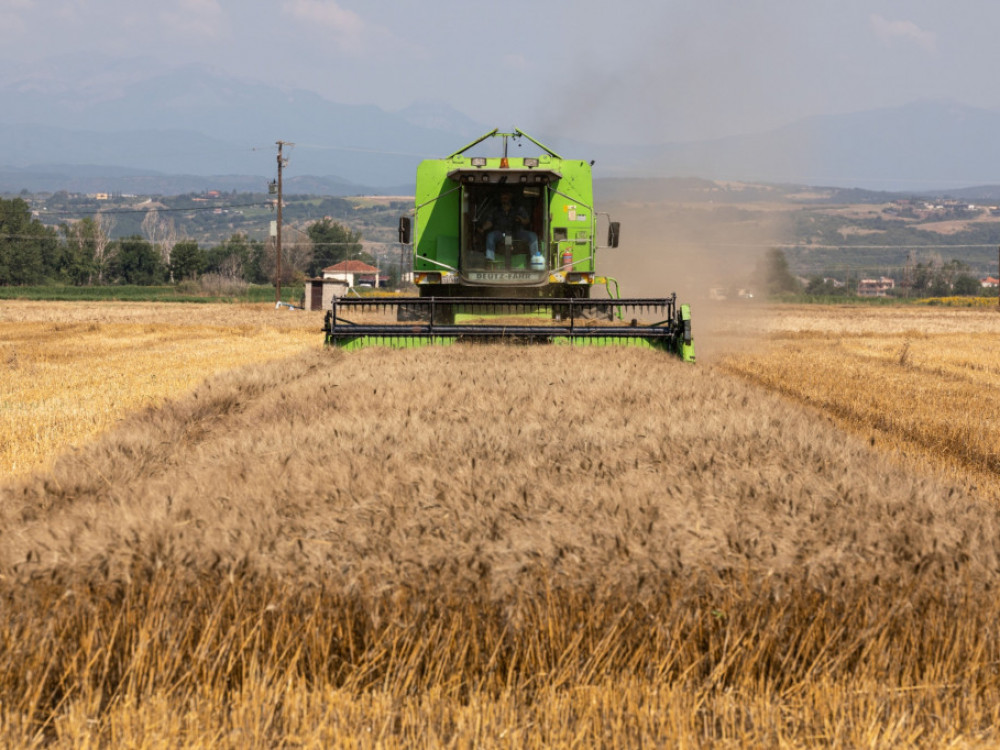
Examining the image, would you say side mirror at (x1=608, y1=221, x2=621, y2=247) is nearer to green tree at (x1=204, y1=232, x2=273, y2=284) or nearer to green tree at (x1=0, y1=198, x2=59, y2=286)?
green tree at (x1=0, y1=198, x2=59, y2=286)

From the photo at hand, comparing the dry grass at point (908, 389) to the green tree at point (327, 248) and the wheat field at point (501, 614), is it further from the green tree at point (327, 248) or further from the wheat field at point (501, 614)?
the green tree at point (327, 248)

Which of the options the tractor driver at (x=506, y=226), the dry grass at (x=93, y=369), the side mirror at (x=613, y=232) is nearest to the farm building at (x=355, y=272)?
the dry grass at (x=93, y=369)

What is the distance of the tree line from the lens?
7575 cm

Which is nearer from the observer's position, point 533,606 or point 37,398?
point 533,606

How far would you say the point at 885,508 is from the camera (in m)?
3.45

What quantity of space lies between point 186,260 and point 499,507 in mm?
83879

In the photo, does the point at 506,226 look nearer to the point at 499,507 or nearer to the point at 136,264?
the point at 499,507

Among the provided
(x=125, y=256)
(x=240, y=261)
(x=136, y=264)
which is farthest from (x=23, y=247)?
(x=240, y=261)

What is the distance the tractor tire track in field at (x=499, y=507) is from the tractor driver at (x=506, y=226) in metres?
8.23

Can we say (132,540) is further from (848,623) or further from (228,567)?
(848,623)

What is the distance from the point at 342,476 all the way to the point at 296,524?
56 centimetres

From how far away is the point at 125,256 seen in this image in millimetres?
85375

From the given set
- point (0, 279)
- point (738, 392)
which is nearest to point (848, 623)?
point (738, 392)

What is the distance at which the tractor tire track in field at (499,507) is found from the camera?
117 inches
